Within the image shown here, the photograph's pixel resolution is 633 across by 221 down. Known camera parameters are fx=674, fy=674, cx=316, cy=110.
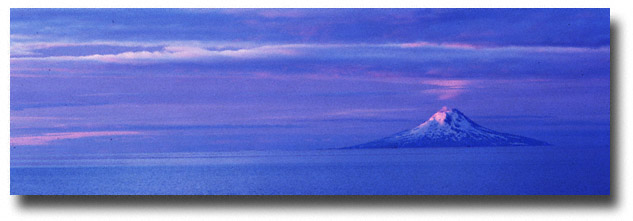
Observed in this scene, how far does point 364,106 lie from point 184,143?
1.61m

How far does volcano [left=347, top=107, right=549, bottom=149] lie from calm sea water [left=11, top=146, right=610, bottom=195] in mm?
66

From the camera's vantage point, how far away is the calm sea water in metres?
5.87

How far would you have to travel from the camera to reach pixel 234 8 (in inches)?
234

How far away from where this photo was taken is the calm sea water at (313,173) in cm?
587

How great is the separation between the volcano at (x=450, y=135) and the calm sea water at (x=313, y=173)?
0.22ft

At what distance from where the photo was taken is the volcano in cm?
587

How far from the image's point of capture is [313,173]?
19.4 ft

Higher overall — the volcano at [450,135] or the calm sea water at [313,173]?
the volcano at [450,135]

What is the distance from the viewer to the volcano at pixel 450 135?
587 cm

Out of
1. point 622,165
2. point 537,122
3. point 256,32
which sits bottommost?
point 622,165

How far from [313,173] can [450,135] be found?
1.26 meters

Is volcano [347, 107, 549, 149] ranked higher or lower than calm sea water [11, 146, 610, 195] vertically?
higher

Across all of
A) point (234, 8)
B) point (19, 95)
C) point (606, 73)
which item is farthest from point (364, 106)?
point (19, 95)

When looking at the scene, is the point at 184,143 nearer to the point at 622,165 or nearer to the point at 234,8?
the point at 234,8
